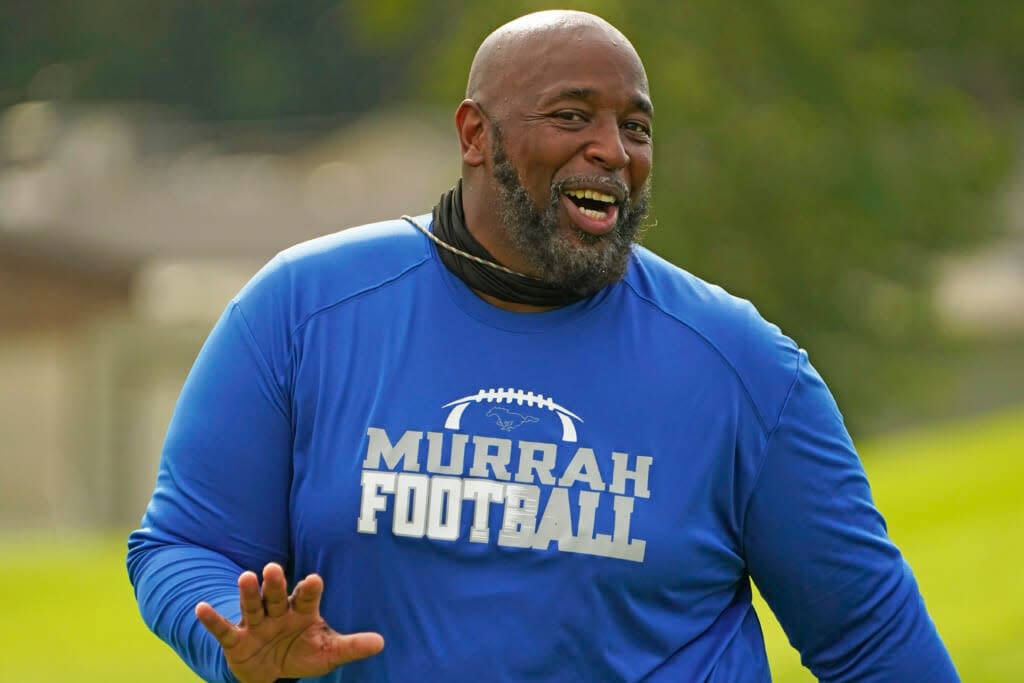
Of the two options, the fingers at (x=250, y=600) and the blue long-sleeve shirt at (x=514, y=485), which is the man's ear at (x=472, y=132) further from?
the fingers at (x=250, y=600)

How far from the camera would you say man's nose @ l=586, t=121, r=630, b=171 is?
3.68m

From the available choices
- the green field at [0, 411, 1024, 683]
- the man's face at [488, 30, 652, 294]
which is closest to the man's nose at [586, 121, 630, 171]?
the man's face at [488, 30, 652, 294]

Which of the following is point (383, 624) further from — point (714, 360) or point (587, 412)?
point (714, 360)

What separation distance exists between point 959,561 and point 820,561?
22.6ft

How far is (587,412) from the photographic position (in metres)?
3.68

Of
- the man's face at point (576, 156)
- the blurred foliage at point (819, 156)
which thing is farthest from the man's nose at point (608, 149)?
the blurred foliage at point (819, 156)

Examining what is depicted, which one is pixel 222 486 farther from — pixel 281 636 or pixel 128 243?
pixel 128 243

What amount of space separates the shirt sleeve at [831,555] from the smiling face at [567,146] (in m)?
0.49

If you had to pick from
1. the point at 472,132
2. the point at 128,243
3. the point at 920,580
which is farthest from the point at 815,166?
the point at 128,243

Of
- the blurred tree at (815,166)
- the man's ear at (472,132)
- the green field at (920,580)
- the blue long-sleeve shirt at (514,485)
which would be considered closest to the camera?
the blue long-sleeve shirt at (514,485)

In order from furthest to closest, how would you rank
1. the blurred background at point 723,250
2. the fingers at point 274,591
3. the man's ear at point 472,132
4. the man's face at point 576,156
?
the blurred background at point 723,250 < the man's ear at point 472,132 < the man's face at point 576,156 < the fingers at point 274,591

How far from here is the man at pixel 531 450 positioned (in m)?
3.60

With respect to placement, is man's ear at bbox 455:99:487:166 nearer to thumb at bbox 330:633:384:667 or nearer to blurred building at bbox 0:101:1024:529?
thumb at bbox 330:633:384:667

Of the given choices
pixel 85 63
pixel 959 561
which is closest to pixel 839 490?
pixel 959 561
